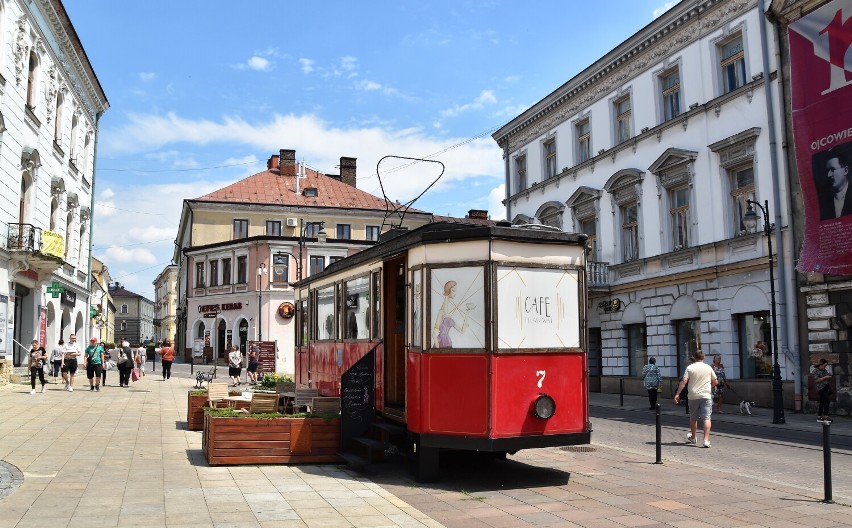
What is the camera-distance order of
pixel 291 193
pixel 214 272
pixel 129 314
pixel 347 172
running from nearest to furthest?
pixel 214 272 < pixel 291 193 < pixel 347 172 < pixel 129 314

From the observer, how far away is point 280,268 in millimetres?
50938

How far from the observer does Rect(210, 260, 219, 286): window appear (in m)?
53.4

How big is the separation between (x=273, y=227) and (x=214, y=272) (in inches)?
235

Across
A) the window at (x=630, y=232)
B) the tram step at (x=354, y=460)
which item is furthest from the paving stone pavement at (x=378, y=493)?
the window at (x=630, y=232)

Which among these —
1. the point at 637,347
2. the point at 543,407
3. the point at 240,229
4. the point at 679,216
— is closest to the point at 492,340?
the point at 543,407

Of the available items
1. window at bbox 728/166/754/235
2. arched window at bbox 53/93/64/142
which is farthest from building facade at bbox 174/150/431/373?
window at bbox 728/166/754/235

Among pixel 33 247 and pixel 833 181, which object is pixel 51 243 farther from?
pixel 833 181

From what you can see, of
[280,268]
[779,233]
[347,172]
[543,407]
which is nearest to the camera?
[543,407]

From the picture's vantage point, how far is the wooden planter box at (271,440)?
962cm

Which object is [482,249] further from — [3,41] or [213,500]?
[3,41]

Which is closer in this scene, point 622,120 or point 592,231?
point 622,120

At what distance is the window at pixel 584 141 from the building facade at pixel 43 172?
66.6 ft

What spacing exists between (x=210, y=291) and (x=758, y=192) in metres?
40.3

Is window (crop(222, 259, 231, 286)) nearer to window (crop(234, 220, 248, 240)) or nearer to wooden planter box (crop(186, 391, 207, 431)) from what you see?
window (crop(234, 220, 248, 240))
